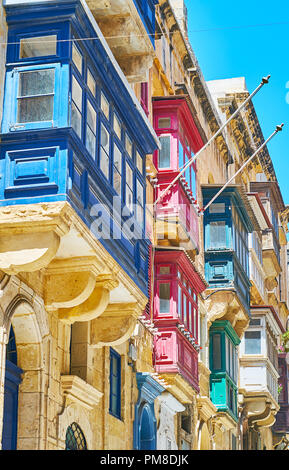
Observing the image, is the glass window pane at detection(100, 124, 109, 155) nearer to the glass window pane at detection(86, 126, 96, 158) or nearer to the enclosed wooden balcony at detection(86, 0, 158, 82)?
the glass window pane at detection(86, 126, 96, 158)

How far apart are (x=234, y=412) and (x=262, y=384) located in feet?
11.2

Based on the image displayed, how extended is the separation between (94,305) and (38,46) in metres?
4.15

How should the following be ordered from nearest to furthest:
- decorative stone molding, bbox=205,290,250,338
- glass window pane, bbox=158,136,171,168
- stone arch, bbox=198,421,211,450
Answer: glass window pane, bbox=158,136,171,168, stone arch, bbox=198,421,211,450, decorative stone molding, bbox=205,290,250,338

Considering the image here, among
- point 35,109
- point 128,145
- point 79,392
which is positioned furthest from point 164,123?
point 35,109

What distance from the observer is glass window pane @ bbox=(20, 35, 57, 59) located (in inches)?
569

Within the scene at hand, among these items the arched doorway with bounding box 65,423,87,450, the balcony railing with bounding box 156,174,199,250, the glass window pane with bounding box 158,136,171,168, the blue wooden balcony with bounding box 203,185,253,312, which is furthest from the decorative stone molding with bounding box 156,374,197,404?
the arched doorway with bounding box 65,423,87,450

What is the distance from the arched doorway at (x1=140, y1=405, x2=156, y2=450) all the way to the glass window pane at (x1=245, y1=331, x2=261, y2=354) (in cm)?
1259

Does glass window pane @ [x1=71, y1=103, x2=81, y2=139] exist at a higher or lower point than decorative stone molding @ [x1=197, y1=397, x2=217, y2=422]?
higher

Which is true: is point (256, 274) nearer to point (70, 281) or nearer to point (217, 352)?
point (217, 352)

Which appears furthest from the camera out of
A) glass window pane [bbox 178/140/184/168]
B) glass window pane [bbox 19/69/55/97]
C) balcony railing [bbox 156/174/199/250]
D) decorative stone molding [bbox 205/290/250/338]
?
decorative stone molding [bbox 205/290/250/338]

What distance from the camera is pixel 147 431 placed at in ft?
69.2

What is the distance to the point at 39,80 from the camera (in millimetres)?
14211
